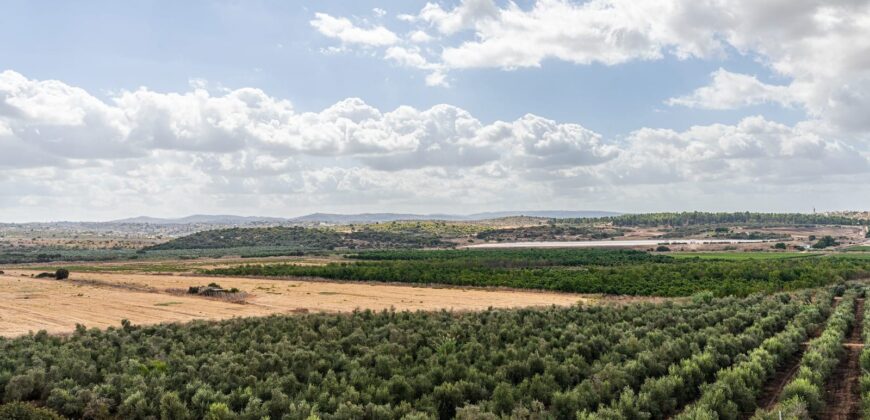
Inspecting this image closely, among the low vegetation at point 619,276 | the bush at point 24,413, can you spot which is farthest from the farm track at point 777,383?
the low vegetation at point 619,276

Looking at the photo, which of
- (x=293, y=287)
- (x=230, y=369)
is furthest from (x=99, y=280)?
(x=230, y=369)

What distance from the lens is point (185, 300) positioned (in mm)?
57250

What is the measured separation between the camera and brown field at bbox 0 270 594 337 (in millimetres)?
44531

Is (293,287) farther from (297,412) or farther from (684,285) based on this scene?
(297,412)

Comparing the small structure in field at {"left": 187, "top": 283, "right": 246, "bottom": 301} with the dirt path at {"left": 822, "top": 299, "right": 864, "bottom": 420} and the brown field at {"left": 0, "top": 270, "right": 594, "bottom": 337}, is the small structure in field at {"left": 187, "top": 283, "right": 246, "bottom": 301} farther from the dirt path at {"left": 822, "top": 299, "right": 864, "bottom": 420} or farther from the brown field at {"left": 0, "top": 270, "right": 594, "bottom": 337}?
the dirt path at {"left": 822, "top": 299, "right": 864, "bottom": 420}

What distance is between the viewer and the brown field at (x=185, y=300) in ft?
146

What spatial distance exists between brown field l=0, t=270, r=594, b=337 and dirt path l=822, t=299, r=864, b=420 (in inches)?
1022

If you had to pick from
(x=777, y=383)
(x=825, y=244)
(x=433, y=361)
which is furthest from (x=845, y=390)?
(x=825, y=244)

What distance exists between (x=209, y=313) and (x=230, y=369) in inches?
1022

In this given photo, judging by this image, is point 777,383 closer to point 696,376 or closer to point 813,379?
point 813,379

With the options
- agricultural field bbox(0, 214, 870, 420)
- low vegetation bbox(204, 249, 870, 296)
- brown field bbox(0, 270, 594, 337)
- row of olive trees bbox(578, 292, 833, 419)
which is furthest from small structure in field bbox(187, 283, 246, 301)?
row of olive trees bbox(578, 292, 833, 419)

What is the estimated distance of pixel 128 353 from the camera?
27.5 metres

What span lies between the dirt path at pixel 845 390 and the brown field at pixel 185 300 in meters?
26.0

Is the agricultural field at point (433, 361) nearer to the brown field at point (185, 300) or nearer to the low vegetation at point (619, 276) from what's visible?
the brown field at point (185, 300)
